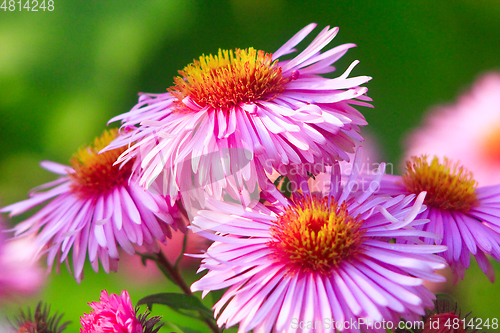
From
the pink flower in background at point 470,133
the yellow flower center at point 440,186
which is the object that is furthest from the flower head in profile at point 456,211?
the pink flower in background at point 470,133

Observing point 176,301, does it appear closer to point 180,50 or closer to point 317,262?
point 317,262

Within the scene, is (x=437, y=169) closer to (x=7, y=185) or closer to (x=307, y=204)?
(x=307, y=204)

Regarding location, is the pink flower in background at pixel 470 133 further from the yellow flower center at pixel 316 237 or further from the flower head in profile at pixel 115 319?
the flower head in profile at pixel 115 319


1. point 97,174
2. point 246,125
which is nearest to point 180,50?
point 97,174

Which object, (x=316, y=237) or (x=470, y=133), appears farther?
(x=470, y=133)

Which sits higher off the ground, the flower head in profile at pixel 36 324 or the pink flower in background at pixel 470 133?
the pink flower in background at pixel 470 133
